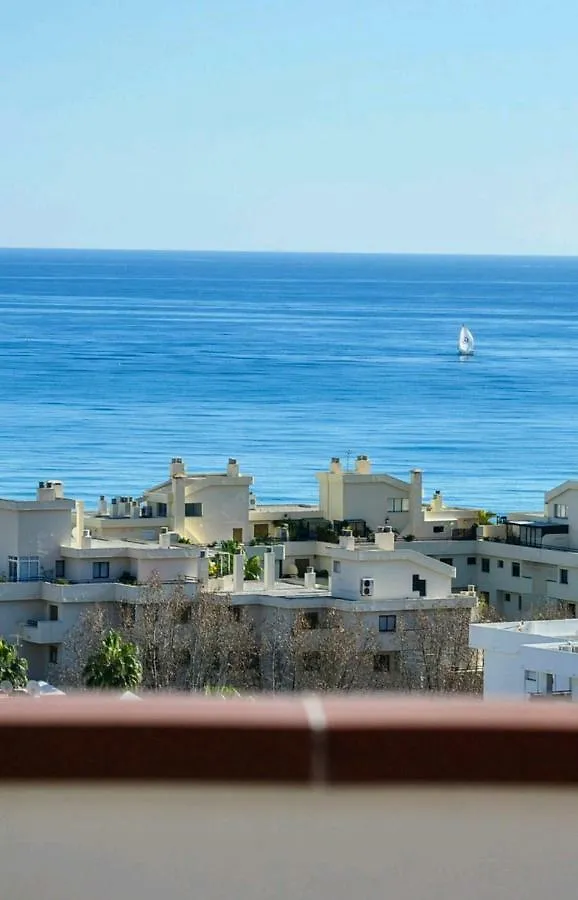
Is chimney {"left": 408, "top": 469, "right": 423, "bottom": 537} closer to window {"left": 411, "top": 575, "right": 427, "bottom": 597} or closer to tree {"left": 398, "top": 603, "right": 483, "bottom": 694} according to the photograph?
window {"left": 411, "top": 575, "right": 427, "bottom": 597}

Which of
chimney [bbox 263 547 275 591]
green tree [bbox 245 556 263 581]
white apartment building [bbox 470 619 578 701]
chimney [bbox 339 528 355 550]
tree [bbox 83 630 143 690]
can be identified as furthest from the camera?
green tree [bbox 245 556 263 581]

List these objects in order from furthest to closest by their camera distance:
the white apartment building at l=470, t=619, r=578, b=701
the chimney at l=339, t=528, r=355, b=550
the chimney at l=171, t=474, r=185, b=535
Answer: the chimney at l=171, t=474, r=185, b=535 → the chimney at l=339, t=528, r=355, b=550 → the white apartment building at l=470, t=619, r=578, b=701

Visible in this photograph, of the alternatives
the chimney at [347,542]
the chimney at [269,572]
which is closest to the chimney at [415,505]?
the chimney at [347,542]

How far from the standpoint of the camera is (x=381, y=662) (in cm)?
2580

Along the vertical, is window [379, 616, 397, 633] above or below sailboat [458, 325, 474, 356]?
below

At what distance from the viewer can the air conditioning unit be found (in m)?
27.8

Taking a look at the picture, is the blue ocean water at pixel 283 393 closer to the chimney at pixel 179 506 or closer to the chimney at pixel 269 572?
the chimney at pixel 179 506

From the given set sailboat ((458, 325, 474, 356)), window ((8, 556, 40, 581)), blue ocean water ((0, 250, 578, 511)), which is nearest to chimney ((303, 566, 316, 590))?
window ((8, 556, 40, 581))

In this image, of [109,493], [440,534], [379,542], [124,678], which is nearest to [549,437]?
[109,493]

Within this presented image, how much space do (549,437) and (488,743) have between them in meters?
65.5

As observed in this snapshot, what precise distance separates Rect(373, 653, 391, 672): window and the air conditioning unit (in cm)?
160

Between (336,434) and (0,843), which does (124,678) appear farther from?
(336,434)

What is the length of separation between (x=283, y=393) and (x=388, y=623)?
174 feet

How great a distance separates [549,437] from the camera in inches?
Result: 2645
